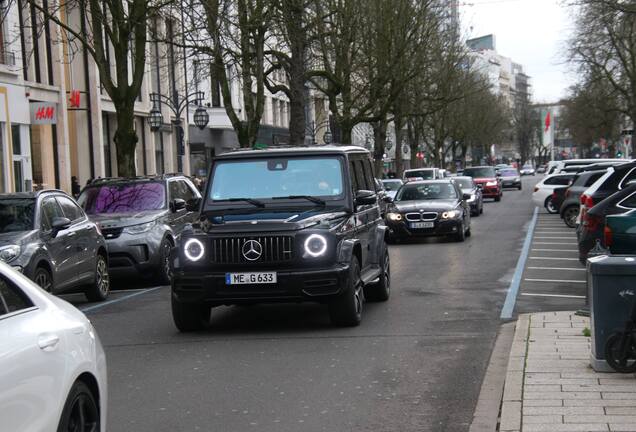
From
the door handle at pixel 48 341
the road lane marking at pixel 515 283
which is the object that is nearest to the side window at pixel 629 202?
the road lane marking at pixel 515 283

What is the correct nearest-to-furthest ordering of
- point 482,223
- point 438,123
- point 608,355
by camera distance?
point 608,355, point 482,223, point 438,123

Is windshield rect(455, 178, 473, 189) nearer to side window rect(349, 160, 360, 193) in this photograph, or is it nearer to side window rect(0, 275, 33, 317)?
side window rect(349, 160, 360, 193)

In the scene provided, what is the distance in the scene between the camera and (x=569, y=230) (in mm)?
27547

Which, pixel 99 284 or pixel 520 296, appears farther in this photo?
pixel 99 284

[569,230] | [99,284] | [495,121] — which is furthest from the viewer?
[495,121]

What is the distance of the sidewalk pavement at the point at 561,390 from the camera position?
6156 millimetres

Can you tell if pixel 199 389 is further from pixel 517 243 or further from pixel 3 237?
pixel 517 243

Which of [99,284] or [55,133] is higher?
[55,133]

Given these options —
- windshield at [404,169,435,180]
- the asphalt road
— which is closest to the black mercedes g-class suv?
the asphalt road

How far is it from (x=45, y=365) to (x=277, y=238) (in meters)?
5.80

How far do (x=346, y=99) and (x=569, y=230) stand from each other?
50.1 ft

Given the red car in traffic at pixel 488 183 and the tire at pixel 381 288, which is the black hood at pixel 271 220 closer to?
the tire at pixel 381 288

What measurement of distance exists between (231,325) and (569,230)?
706 inches

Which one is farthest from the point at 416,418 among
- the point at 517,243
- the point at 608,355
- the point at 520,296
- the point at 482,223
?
the point at 482,223
